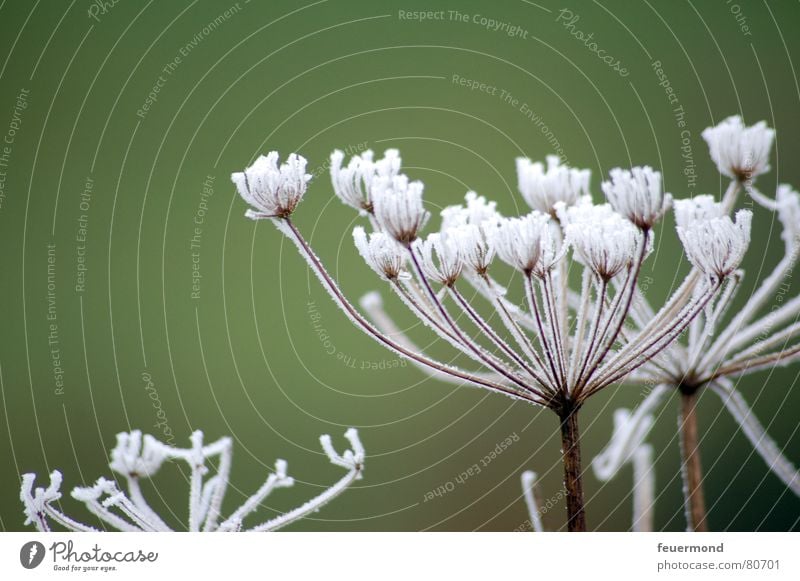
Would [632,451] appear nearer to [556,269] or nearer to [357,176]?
[556,269]

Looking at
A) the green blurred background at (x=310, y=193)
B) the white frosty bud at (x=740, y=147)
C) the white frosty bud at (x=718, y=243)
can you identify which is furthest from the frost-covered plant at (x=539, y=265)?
the green blurred background at (x=310, y=193)

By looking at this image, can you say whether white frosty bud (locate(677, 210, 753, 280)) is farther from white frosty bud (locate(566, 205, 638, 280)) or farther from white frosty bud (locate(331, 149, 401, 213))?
white frosty bud (locate(331, 149, 401, 213))

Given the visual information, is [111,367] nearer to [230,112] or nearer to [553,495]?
[230,112]

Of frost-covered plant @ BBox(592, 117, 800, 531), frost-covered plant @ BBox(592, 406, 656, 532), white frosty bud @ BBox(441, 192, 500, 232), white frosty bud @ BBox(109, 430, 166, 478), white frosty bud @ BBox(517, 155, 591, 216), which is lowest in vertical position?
frost-covered plant @ BBox(592, 406, 656, 532)

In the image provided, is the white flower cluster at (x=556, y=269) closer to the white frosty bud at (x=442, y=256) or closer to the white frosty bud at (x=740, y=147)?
the white frosty bud at (x=442, y=256)

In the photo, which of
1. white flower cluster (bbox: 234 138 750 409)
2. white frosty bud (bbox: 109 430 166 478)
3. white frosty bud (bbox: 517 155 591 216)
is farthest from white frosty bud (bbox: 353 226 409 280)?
white frosty bud (bbox: 109 430 166 478)

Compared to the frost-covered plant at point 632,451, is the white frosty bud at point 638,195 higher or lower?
higher

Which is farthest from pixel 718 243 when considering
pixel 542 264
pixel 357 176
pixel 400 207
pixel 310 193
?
pixel 310 193
